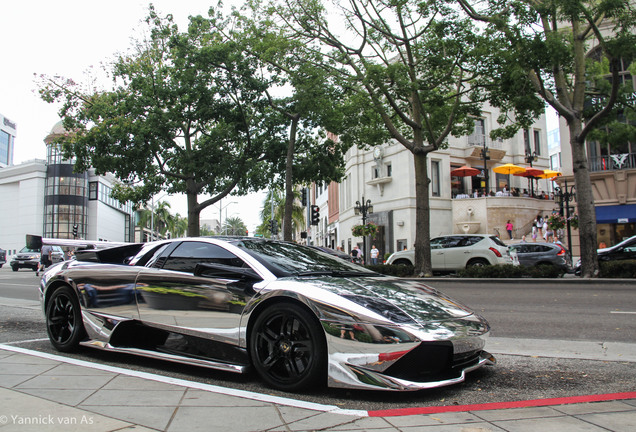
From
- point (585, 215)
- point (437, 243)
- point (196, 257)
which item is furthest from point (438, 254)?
point (196, 257)

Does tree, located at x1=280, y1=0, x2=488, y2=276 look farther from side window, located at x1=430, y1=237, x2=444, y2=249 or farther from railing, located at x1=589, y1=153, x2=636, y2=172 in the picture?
railing, located at x1=589, y1=153, x2=636, y2=172

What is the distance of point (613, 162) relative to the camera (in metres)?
28.1

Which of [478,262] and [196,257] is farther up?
[196,257]

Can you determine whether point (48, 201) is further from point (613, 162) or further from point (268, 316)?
point (268, 316)

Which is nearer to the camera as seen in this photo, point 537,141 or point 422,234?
point 422,234

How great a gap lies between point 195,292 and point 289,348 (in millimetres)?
1071

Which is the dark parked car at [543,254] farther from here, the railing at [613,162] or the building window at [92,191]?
the building window at [92,191]

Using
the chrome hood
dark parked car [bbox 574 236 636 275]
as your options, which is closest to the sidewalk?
the chrome hood

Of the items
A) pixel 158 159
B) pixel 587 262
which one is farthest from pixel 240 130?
pixel 587 262

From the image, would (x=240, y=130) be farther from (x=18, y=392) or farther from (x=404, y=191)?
(x=18, y=392)

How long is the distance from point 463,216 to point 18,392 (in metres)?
34.3

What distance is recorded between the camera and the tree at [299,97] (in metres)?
17.8

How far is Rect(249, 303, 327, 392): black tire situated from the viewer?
352 cm

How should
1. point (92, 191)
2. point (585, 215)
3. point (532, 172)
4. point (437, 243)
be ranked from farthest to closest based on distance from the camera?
point (92, 191)
point (532, 172)
point (437, 243)
point (585, 215)
